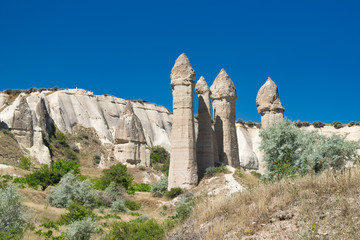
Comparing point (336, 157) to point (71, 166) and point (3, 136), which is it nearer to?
point (71, 166)

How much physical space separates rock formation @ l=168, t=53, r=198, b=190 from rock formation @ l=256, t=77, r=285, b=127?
6.27 m

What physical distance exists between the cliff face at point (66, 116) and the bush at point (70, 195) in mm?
20858

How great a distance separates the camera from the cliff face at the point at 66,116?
38688 millimetres

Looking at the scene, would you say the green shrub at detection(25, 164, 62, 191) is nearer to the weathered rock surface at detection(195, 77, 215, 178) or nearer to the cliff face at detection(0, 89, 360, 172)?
the weathered rock surface at detection(195, 77, 215, 178)

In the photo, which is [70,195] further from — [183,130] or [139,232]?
[139,232]

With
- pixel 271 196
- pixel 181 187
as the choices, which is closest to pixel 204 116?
pixel 181 187

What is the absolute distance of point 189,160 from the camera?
23.2m

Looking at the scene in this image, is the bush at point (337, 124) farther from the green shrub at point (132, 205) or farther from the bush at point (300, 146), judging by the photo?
the green shrub at point (132, 205)

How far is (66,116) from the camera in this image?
5438cm

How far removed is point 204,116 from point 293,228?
21.9 meters

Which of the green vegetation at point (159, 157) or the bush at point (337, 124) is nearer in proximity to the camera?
the green vegetation at point (159, 157)

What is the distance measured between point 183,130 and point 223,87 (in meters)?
7.82

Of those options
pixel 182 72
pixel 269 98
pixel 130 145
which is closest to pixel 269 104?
pixel 269 98

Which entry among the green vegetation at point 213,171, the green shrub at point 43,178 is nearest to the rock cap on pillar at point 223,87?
the green vegetation at point 213,171
